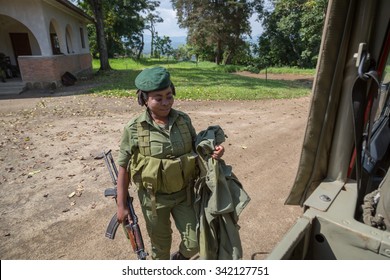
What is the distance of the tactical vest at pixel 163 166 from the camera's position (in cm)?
207

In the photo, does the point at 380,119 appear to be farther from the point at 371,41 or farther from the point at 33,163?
the point at 33,163

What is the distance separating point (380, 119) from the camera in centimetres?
222

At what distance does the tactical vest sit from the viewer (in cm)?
207

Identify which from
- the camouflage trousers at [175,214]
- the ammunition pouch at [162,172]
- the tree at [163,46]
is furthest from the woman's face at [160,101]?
the tree at [163,46]

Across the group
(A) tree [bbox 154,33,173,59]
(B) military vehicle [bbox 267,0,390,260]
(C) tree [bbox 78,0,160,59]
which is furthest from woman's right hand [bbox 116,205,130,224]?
(A) tree [bbox 154,33,173,59]

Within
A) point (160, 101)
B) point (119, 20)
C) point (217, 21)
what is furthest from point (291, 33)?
point (160, 101)

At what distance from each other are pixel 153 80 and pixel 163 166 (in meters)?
0.62

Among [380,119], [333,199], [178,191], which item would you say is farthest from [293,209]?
[333,199]

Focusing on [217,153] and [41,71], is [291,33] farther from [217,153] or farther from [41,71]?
[217,153]

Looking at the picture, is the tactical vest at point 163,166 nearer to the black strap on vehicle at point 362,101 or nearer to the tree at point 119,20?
the black strap on vehicle at point 362,101

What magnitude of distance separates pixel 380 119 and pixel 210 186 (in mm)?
1437

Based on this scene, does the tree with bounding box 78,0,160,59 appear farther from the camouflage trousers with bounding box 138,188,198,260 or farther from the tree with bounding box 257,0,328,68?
the camouflage trousers with bounding box 138,188,198,260

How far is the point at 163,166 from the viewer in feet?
6.81

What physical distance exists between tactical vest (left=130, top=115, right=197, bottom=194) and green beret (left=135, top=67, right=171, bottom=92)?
0.28 meters
